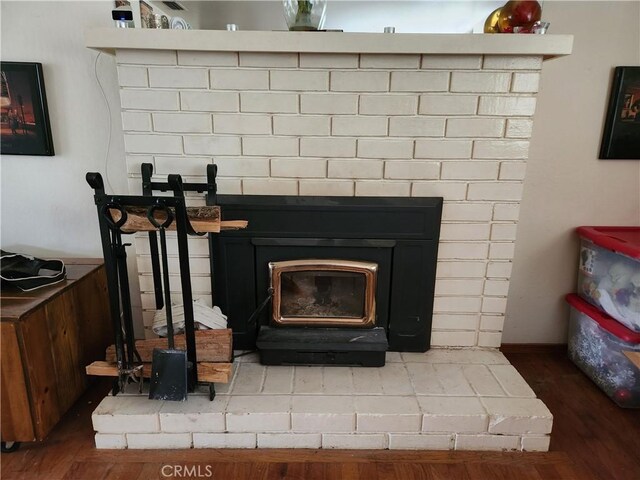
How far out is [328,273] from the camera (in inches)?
65.1

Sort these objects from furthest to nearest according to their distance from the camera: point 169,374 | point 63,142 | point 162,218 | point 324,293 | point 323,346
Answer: point 63,142
point 324,293
point 323,346
point 169,374
point 162,218

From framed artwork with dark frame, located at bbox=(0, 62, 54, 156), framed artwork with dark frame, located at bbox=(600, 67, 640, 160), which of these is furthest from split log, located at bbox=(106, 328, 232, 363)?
framed artwork with dark frame, located at bbox=(600, 67, 640, 160)

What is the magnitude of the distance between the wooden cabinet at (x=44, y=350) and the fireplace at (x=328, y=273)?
547mm

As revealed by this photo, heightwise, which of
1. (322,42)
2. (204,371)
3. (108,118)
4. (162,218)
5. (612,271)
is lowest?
(204,371)

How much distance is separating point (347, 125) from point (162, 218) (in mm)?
770

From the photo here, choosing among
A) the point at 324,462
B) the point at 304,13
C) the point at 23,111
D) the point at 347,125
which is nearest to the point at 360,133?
the point at 347,125

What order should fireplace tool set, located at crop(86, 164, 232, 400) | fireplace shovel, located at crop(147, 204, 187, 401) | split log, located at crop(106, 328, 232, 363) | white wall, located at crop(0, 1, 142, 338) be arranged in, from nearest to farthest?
fireplace tool set, located at crop(86, 164, 232, 400)
fireplace shovel, located at crop(147, 204, 187, 401)
split log, located at crop(106, 328, 232, 363)
white wall, located at crop(0, 1, 142, 338)

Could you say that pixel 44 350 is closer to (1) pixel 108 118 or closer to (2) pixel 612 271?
(1) pixel 108 118

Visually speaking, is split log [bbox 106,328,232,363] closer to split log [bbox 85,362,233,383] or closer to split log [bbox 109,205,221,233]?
split log [bbox 85,362,233,383]

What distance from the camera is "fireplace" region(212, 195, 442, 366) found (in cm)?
159

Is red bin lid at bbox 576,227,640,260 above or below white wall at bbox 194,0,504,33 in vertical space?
below

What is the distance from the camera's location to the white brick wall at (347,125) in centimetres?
149

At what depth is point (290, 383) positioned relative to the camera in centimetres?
152

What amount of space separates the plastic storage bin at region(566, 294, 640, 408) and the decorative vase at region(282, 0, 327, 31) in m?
1.72
